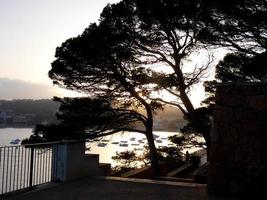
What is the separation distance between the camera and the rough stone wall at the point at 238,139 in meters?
7.14

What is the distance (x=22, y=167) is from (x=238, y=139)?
3977mm

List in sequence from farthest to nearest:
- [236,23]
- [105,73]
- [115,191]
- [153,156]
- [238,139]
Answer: [153,156]
[105,73]
[236,23]
[115,191]
[238,139]

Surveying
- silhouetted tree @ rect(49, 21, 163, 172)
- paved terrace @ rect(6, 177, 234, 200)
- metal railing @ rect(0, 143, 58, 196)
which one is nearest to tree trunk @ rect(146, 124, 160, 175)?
silhouetted tree @ rect(49, 21, 163, 172)

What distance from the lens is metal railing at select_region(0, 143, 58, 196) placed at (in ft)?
24.1

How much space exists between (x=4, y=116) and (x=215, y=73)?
33.6m

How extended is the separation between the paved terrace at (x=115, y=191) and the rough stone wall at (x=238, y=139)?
495 millimetres

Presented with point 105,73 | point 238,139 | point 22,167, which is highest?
point 105,73

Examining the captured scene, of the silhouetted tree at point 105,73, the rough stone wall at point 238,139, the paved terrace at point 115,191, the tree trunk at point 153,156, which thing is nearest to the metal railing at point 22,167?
the paved terrace at point 115,191

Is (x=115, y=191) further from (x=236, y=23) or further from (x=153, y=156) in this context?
(x=153, y=156)

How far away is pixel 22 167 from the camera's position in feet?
25.2

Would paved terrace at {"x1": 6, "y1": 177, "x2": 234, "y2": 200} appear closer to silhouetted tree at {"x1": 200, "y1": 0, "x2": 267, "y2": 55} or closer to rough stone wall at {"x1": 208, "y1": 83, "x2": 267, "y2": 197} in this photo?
rough stone wall at {"x1": 208, "y1": 83, "x2": 267, "y2": 197}

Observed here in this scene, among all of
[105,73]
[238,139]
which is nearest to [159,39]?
[105,73]

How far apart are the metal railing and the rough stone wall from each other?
327 cm

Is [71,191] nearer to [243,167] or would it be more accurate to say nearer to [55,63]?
[243,167]
